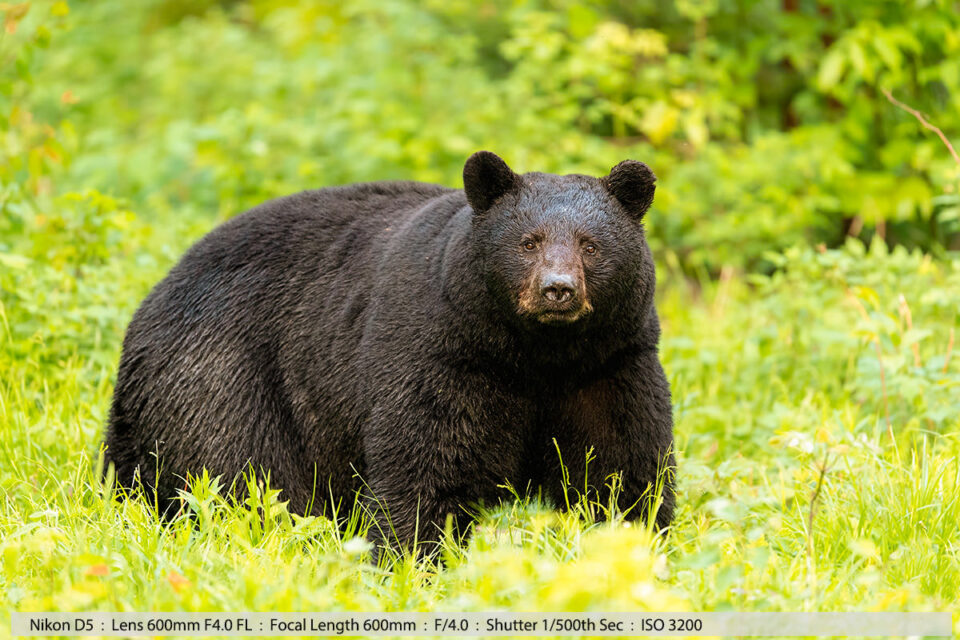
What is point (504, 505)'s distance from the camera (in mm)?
4105

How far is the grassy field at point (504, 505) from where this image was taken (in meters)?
3.16

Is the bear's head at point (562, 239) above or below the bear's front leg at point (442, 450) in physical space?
above

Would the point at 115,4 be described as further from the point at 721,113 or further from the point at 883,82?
the point at 883,82

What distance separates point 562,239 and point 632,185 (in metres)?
0.40

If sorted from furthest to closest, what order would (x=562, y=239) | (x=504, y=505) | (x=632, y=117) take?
(x=632, y=117) < (x=504, y=505) < (x=562, y=239)

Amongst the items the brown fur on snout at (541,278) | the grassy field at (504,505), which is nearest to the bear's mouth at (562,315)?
the brown fur on snout at (541,278)

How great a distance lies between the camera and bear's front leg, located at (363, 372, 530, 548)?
3.94 metres

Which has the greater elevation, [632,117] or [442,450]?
[632,117]

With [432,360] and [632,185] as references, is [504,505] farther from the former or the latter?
[632,185]

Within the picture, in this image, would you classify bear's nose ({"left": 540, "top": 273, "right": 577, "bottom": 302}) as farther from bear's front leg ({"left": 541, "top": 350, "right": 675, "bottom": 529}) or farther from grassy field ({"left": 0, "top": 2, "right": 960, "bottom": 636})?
grassy field ({"left": 0, "top": 2, "right": 960, "bottom": 636})

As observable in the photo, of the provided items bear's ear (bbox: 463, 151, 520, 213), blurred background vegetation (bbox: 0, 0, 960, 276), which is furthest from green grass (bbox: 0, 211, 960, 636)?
blurred background vegetation (bbox: 0, 0, 960, 276)

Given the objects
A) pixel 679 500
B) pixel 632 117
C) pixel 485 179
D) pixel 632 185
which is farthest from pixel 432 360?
pixel 632 117

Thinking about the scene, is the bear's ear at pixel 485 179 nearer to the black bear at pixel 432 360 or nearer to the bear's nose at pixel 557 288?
the black bear at pixel 432 360

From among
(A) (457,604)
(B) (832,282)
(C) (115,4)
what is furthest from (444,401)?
(C) (115,4)
